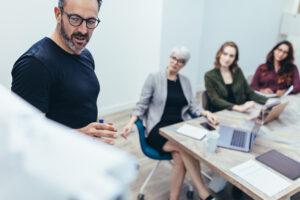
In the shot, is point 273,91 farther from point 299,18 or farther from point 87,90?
point 299,18

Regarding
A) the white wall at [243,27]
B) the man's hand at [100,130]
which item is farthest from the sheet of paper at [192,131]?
the white wall at [243,27]

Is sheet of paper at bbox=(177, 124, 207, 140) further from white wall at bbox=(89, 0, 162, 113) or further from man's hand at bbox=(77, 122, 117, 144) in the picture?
white wall at bbox=(89, 0, 162, 113)

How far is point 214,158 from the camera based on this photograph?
5.84 feet

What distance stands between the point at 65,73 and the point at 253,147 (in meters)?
1.24

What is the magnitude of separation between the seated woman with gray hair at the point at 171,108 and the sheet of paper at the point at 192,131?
0.20 metres

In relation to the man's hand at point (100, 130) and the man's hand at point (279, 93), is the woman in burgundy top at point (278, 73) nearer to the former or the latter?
the man's hand at point (279, 93)

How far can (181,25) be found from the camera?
13.3 feet

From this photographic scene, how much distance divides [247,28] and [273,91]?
7.87 ft

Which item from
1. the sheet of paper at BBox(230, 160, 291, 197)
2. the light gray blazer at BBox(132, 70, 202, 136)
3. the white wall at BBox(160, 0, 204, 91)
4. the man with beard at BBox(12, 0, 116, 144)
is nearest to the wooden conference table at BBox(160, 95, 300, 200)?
the sheet of paper at BBox(230, 160, 291, 197)

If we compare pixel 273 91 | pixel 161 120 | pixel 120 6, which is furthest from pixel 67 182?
pixel 120 6

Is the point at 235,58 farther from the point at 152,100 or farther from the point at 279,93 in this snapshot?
the point at 152,100

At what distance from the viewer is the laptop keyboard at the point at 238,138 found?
1941 mm

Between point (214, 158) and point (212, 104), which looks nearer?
point (214, 158)

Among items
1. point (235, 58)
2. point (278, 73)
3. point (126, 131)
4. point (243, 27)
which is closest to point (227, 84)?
point (235, 58)
